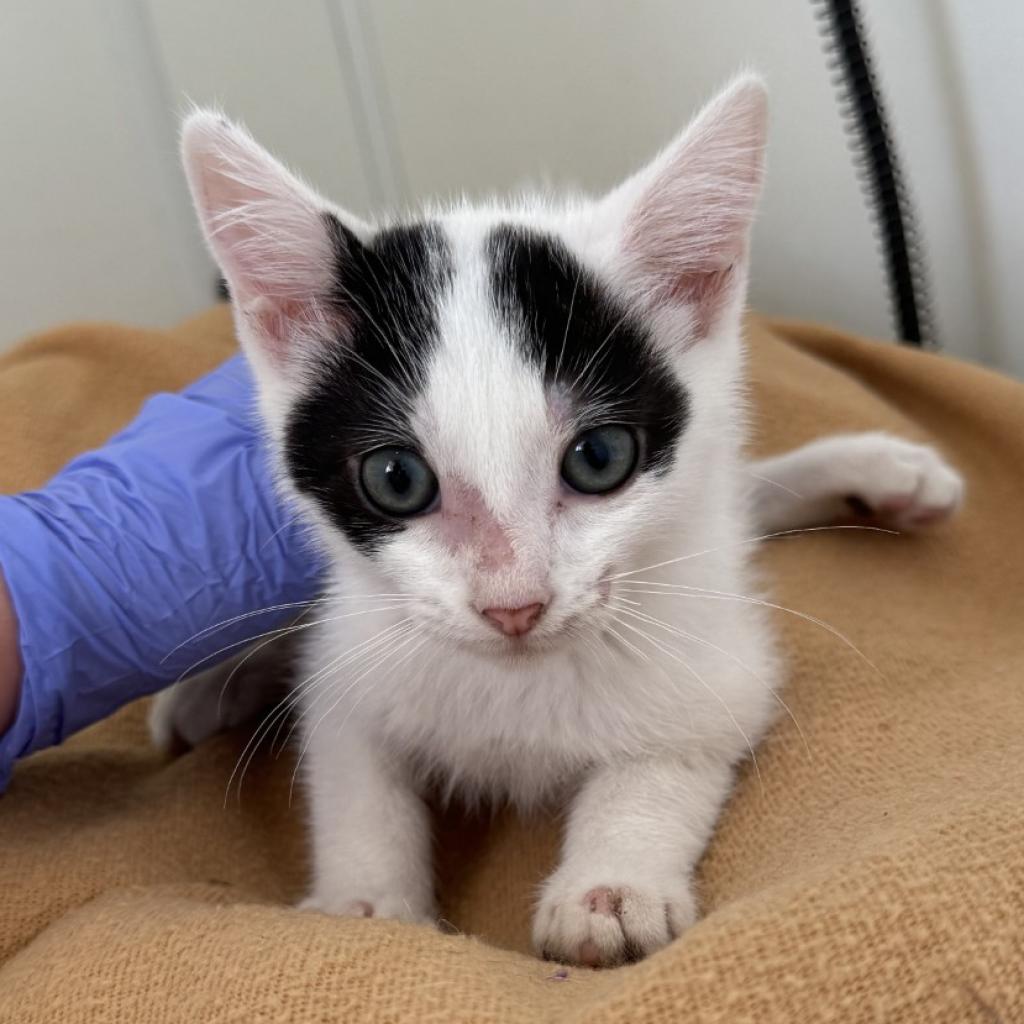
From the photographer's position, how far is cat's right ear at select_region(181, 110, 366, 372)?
35.5 inches

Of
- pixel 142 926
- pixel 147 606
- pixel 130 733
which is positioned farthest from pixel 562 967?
pixel 130 733

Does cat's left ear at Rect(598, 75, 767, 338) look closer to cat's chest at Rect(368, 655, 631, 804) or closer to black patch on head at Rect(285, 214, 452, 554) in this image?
black patch on head at Rect(285, 214, 452, 554)

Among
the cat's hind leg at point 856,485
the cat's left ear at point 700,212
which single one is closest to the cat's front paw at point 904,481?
the cat's hind leg at point 856,485

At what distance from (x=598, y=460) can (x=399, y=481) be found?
18cm

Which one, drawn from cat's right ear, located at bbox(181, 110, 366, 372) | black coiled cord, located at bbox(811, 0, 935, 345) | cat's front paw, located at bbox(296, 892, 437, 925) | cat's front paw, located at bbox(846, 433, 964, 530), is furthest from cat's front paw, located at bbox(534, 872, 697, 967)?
black coiled cord, located at bbox(811, 0, 935, 345)

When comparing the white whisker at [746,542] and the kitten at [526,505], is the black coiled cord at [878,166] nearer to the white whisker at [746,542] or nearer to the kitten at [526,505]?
the white whisker at [746,542]

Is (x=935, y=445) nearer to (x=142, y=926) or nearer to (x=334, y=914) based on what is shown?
(x=334, y=914)

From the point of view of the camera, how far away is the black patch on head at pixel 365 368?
36.1 inches

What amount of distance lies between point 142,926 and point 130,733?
635 millimetres

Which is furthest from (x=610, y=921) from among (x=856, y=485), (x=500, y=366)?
(x=856, y=485)

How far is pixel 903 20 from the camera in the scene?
185 centimetres

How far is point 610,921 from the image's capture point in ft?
2.78

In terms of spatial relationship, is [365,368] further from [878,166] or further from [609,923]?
[878,166]

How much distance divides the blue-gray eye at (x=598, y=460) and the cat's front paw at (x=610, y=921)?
36 cm
